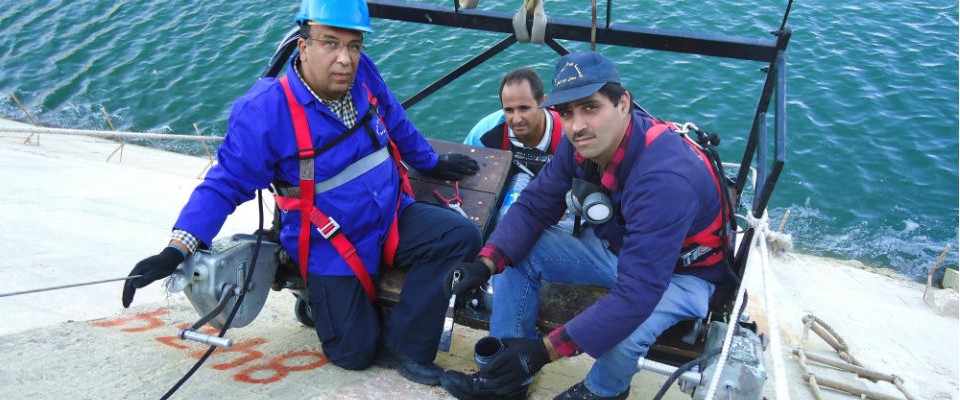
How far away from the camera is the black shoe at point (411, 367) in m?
3.59

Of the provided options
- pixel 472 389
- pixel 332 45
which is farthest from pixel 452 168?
pixel 472 389

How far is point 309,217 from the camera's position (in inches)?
138

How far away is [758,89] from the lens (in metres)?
11.9

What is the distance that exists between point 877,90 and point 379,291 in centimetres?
1116

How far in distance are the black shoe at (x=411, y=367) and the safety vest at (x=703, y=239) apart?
4.43ft

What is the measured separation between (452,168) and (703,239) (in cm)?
184

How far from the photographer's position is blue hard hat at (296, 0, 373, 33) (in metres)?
3.33

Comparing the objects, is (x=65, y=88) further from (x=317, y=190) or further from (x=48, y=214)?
(x=317, y=190)

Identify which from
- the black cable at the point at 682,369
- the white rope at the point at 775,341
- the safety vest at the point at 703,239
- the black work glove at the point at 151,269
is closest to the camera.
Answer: the white rope at the point at 775,341

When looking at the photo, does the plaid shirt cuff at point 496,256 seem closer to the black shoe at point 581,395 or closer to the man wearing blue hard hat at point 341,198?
the man wearing blue hard hat at point 341,198

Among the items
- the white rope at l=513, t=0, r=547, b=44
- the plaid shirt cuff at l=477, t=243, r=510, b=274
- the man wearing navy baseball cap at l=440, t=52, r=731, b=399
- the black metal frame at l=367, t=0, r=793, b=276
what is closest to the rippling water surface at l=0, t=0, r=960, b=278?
the black metal frame at l=367, t=0, r=793, b=276

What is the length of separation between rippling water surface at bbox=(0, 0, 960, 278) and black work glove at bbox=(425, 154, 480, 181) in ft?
21.8

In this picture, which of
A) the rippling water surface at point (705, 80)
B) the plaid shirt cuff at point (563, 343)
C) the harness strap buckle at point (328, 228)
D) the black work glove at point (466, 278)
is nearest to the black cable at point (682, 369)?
the plaid shirt cuff at point (563, 343)

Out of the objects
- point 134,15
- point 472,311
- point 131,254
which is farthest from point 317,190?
point 134,15
